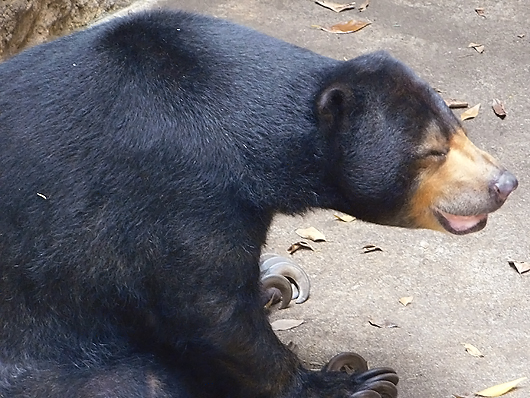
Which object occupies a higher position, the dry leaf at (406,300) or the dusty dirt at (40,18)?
the dusty dirt at (40,18)

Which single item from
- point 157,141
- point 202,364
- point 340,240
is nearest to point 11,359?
point 202,364

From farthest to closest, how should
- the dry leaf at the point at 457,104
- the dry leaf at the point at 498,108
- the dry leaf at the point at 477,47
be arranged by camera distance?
the dry leaf at the point at 477,47, the dry leaf at the point at 457,104, the dry leaf at the point at 498,108

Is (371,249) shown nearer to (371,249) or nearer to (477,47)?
(371,249)

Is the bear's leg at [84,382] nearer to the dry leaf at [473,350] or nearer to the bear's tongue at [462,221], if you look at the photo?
the bear's tongue at [462,221]

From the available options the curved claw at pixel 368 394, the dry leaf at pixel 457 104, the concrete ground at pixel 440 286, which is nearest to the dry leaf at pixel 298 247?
the concrete ground at pixel 440 286

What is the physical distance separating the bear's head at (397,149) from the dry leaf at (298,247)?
1.38 meters

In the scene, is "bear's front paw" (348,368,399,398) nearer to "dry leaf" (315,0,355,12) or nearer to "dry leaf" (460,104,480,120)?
"dry leaf" (460,104,480,120)

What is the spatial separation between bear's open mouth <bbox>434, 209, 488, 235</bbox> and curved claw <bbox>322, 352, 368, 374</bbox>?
0.78 meters

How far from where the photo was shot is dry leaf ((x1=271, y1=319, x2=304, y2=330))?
441 cm

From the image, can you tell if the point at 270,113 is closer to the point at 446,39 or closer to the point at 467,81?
the point at 467,81

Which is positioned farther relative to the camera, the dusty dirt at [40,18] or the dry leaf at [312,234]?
the dusty dirt at [40,18]

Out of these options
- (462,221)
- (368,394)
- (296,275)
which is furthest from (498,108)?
(368,394)

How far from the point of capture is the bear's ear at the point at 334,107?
3354 mm

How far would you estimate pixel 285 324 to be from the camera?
174 inches
